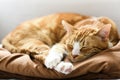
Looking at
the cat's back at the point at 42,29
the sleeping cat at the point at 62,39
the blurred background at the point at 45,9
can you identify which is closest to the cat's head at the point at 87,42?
the sleeping cat at the point at 62,39

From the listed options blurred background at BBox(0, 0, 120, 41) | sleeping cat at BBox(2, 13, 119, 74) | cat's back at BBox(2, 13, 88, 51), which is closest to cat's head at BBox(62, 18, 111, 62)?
sleeping cat at BBox(2, 13, 119, 74)

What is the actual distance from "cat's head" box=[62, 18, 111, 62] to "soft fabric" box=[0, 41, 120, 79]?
41mm

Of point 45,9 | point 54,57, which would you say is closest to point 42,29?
point 45,9

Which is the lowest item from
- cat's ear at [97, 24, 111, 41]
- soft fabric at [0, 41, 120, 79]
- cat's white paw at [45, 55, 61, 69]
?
soft fabric at [0, 41, 120, 79]

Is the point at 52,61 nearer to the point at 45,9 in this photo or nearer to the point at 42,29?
the point at 42,29

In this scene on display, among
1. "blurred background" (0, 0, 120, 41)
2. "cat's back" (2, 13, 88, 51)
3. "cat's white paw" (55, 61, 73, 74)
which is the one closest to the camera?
"cat's white paw" (55, 61, 73, 74)

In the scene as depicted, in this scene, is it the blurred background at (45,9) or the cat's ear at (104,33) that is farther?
the blurred background at (45,9)

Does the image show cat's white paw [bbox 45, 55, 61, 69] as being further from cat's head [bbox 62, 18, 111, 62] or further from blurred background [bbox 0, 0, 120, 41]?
blurred background [bbox 0, 0, 120, 41]

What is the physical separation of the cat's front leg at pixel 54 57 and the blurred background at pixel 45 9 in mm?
658

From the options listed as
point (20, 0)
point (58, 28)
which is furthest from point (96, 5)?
point (20, 0)

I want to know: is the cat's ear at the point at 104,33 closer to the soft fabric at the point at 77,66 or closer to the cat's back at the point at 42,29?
the soft fabric at the point at 77,66

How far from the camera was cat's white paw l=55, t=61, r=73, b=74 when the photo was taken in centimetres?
135

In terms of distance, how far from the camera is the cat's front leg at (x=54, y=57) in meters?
1.40

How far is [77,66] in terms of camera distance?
1388 millimetres
